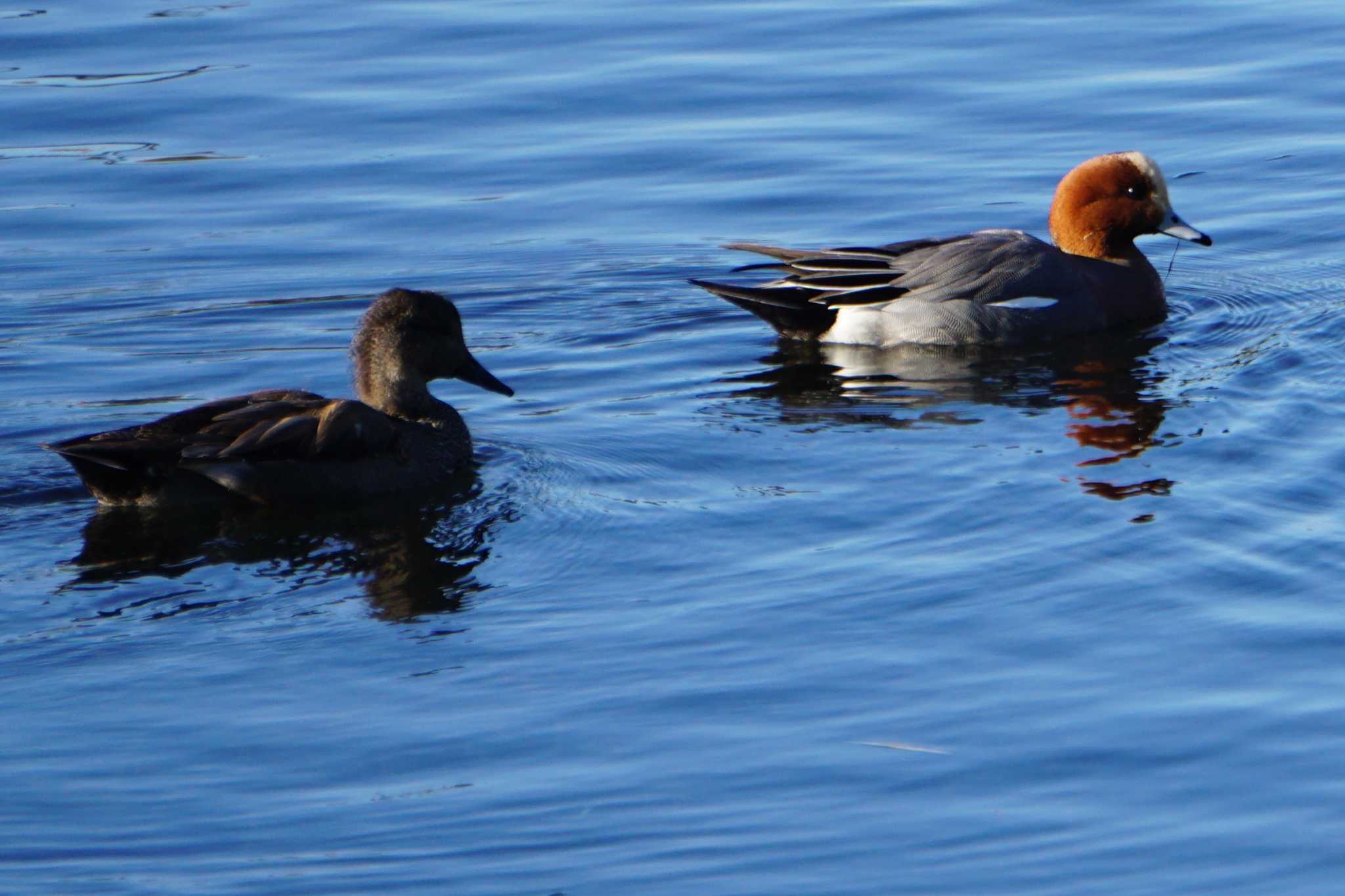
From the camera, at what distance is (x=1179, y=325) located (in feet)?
34.6

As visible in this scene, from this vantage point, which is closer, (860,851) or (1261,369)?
(860,851)

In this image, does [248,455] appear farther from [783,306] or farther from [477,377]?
[783,306]

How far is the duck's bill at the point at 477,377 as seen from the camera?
8.59 m

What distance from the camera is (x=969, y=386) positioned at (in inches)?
376

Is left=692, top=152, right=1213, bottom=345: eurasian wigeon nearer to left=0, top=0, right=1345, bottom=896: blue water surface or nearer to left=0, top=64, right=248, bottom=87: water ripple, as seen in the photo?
left=0, top=0, right=1345, bottom=896: blue water surface

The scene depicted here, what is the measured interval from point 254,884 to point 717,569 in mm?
2406

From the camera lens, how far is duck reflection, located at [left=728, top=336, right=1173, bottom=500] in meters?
8.83

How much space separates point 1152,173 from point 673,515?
4.39 metres

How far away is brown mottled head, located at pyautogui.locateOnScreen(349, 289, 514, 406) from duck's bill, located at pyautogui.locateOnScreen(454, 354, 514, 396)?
7 cm

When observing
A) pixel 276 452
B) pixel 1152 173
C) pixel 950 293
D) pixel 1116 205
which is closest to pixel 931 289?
pixel 950 293

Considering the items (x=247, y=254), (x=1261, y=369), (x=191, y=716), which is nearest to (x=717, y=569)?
(x=191, y=716)

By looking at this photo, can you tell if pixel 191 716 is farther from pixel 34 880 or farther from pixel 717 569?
pixel 717 569

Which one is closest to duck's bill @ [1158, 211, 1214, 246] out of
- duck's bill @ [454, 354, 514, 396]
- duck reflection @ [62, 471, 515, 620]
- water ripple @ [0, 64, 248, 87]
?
duck's bill @ [454, 354, 514, 396]

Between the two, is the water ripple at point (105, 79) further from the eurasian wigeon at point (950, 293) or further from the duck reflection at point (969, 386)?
the duck reflection at point (969, 386)
